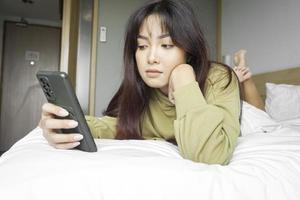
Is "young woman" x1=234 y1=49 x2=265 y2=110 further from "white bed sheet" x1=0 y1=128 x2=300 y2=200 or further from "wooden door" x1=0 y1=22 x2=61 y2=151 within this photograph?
"wooden door" x1=0 y1=22 x2=61 y2=151

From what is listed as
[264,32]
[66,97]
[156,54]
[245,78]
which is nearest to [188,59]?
[156,54]

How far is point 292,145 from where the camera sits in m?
0.61

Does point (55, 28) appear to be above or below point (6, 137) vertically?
above

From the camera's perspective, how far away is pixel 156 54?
0.69 metres

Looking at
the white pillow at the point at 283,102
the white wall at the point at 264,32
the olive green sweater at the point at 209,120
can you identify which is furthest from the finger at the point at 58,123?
the white wall at the point at 264,32

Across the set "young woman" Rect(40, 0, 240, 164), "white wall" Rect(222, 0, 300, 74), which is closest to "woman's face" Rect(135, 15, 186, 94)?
"young woman" Rect(40, 0, 240, 164)

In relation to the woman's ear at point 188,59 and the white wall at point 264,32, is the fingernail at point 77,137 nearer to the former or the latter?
the woman's ear at point 188,59

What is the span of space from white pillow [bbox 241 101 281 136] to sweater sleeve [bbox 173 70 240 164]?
295 mm

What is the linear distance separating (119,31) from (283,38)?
115 cm

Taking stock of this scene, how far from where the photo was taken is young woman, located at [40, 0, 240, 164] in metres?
0.54

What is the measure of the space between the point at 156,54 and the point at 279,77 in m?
1.34

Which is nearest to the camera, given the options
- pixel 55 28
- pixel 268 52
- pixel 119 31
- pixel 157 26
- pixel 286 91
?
pixel 157 26

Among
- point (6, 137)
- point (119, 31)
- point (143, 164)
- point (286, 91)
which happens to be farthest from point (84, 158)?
point (6, 137)

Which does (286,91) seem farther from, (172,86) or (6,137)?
(6,137)
